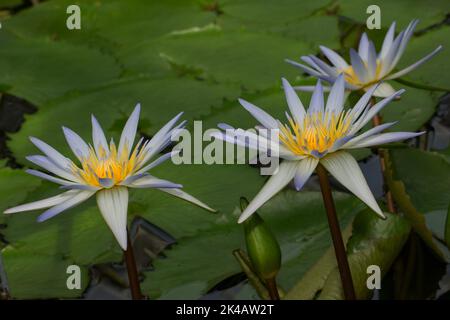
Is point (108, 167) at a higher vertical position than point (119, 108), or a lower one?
lower

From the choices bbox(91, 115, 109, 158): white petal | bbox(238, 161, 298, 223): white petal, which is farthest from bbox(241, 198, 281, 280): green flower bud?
bbox(91, 115, 109, 158): white petal

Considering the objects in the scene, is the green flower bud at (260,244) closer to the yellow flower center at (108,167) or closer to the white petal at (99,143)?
the yellow flower center at (108,167)

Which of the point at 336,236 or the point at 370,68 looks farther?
the point at 370,68

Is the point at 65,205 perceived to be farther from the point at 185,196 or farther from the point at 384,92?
the point at 384,92

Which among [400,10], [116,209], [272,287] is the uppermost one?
[400,10]

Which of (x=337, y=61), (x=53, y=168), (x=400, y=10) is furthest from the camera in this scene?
(x=400, y=10)

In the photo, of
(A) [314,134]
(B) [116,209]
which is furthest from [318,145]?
(B) [116,209]
